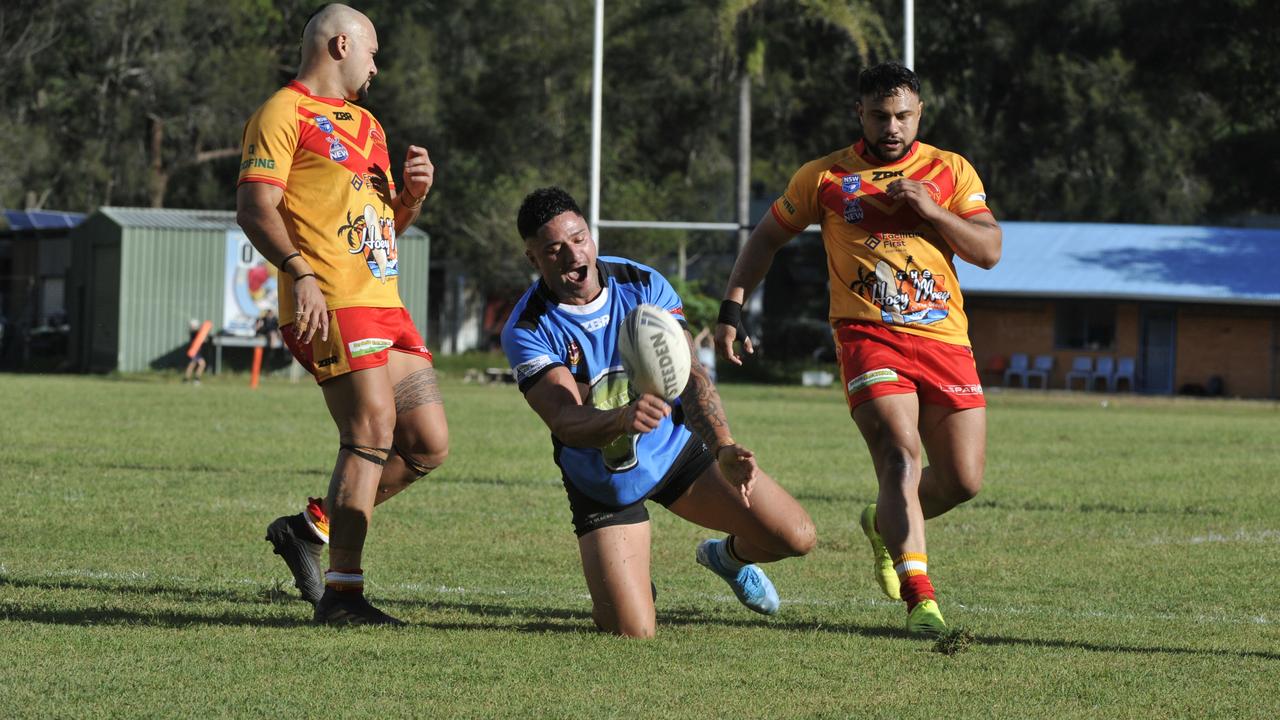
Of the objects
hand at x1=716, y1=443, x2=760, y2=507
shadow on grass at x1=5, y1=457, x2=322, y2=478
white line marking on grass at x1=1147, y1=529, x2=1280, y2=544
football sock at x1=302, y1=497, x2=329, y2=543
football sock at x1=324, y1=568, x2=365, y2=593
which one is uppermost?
hand at x1=716, y1=443, x2=760, y2=507

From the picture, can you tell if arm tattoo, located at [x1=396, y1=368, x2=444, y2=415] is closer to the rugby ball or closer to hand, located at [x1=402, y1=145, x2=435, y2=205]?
hand, located at [x1=402, y1=145, x2=435, y2=205]

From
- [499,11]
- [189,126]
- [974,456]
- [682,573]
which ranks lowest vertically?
[682,573]

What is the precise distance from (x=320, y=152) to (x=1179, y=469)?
33.9 ft

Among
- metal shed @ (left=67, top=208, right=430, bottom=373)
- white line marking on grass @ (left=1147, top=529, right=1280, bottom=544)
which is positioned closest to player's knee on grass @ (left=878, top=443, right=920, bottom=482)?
white line marking on grass @ (left=1147, top=529, right=1280, bottom=544)

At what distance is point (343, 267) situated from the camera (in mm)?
5988

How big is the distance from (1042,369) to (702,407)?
3680 cm

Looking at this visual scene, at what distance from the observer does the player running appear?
5520mm

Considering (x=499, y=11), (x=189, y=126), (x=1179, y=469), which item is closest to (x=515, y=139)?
(x=499, y=11)

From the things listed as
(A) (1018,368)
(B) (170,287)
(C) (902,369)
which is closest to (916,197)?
(C) (902,369)

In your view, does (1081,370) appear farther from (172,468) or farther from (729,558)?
(729,558)

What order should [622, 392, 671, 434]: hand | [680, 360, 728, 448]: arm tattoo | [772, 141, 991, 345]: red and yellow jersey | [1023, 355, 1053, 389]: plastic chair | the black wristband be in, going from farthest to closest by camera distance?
1. [1023, 355, 1053, 389]: plastic chair
2. the black wristband
3. [772, 141, 991, 345]: red and yellow jersey
4. [680, 360, 728, 448]: arm tattoo
5. [622, 392, 671, 434]: hand

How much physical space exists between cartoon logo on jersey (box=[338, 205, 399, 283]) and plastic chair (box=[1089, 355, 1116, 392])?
1434 inches

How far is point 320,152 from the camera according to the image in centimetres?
600

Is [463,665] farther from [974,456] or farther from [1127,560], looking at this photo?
[1127,560]
